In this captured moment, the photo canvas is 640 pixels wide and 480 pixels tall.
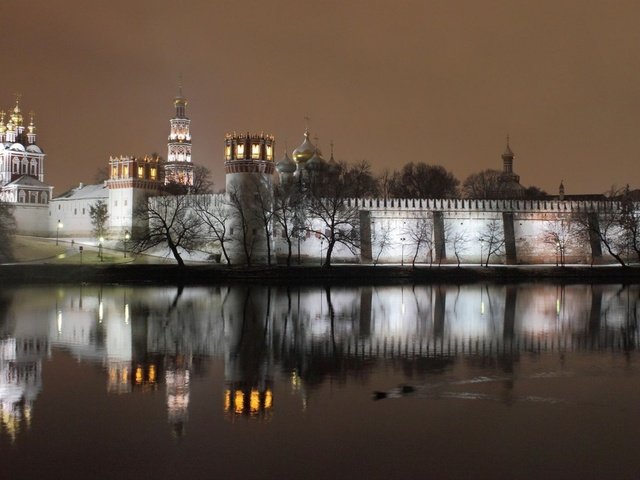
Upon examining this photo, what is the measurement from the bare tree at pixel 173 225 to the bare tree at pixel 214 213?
0.43 metres

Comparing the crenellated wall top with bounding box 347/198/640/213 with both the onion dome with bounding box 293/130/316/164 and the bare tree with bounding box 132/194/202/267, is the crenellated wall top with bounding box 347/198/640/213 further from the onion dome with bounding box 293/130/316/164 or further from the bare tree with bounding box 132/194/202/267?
the bare tree with bounding box 132/194/202/267

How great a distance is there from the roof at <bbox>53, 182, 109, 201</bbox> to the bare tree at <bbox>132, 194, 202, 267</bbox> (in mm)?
7579

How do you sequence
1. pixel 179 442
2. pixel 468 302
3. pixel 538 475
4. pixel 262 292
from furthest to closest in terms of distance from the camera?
1. pixel 262 292
2. pixel 468 302
3. pixel 179 442
4. pixel 538 475

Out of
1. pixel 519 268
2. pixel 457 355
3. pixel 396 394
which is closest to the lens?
pixel 396 394

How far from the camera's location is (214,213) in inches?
1779

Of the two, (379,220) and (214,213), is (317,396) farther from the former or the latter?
(214,213)

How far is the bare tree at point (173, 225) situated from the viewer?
41.2 metres

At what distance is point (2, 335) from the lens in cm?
1681

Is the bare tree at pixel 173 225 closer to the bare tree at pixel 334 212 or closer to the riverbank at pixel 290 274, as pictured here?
the riverbank at pixel 290 274

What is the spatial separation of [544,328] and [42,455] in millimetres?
13577

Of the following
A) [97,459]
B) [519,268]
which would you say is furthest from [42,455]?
[519,268]

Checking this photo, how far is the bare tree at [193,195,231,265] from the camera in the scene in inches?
1728

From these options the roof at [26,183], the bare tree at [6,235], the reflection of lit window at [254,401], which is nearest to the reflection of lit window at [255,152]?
the bare tree at [6,235]

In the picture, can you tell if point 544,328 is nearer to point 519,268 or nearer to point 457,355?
point 457,355
